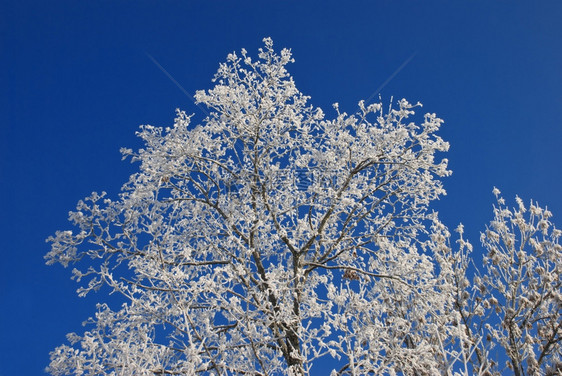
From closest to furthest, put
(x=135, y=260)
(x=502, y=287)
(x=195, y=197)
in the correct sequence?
(x=135, y=260) < (x=195, y=197) < (x=502, y=287)

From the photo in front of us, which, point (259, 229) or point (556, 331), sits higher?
point (259, 229)

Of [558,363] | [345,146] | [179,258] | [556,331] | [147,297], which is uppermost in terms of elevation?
[345,146]

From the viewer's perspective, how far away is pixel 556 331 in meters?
8.12

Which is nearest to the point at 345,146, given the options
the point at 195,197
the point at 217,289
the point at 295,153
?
the point at 295,153

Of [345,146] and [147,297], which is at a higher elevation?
[345,146]

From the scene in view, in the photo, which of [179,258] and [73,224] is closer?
[73,224]

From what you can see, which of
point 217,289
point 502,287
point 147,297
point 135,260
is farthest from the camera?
point 502,287

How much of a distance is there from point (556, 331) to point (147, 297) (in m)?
7.66

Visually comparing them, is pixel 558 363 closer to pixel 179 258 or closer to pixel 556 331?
pixel 556 331

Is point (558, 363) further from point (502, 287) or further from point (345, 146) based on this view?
point (345, 146)

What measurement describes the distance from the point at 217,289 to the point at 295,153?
3.38 metres

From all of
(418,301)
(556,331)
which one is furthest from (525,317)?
(418,301)

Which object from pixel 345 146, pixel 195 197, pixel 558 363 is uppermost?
pixel 345 146

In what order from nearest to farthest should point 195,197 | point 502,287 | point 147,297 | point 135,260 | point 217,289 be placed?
1. point 217,289
2. point 135,260
3. point 147,297
4. point 195,197
5. point 502,287
